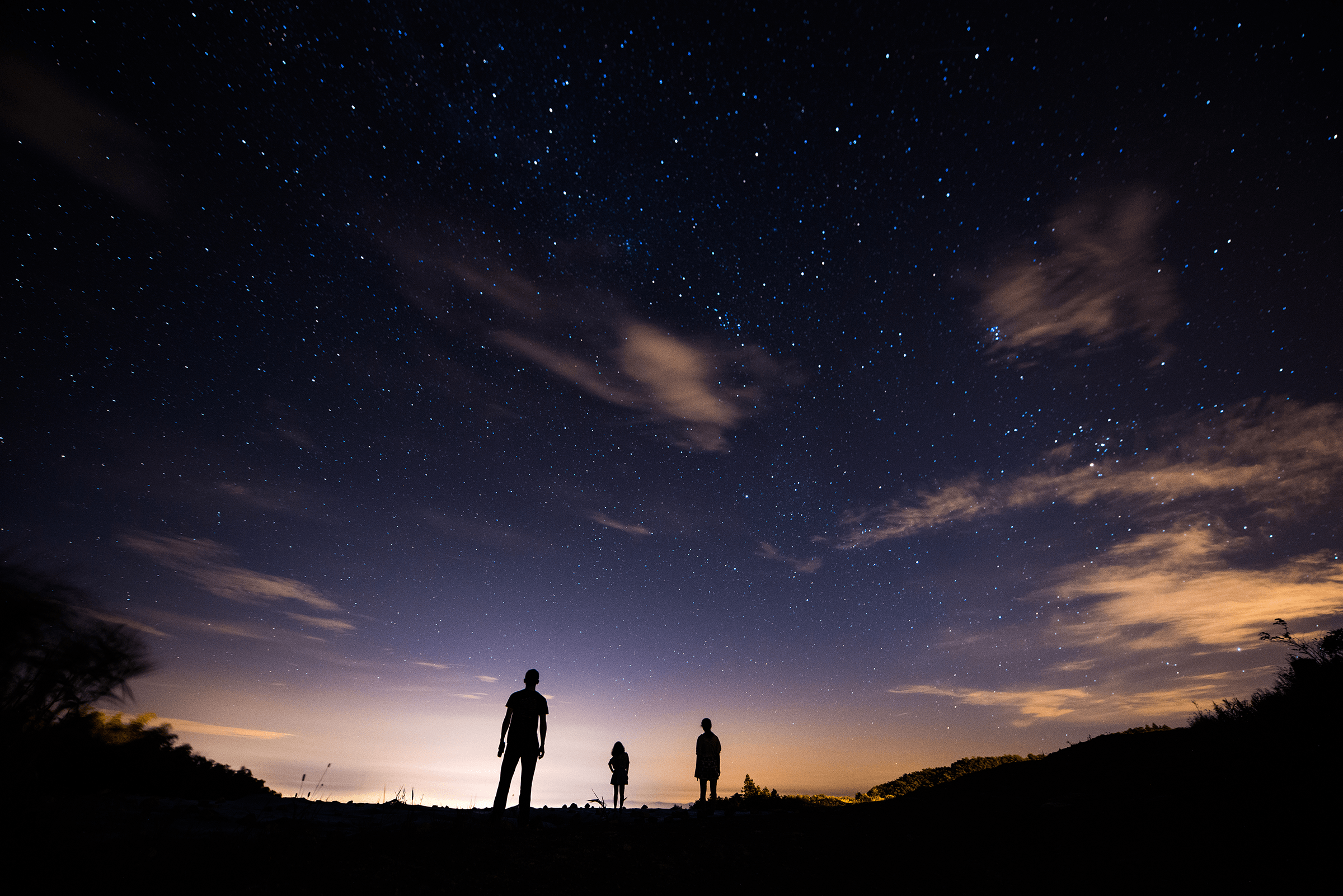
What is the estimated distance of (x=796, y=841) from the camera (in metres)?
6.09

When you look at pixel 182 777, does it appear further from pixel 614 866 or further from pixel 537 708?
pixel 614 866

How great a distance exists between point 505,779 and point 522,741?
0.53 m

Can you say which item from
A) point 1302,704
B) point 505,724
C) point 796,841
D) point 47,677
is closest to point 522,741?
point 505,724

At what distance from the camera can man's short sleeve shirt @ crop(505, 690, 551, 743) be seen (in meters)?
7.48

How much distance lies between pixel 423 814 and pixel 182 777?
18.0 feet

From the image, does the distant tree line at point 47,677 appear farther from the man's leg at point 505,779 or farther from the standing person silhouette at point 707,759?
the standing person silhouette at point 707,759

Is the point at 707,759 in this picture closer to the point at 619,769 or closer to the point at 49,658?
the point at 619,769

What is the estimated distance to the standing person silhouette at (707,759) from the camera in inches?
415

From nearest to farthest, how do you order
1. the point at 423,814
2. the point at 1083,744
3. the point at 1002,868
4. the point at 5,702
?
the point at 5,702
the point at 1002,868
the point at 423,814
the point at 1083,744

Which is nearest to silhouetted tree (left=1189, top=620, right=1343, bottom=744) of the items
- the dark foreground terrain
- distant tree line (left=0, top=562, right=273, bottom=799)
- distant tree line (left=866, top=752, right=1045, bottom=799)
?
the dark foreground terrain

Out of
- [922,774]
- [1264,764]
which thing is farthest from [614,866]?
[922,774]

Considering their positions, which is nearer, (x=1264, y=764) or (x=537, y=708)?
(x=1264, y=764)

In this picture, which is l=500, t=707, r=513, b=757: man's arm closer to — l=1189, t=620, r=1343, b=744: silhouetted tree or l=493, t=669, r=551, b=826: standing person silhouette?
l=493, t=669, r=551, b=826: standing person silhouette

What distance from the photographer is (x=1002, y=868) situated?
16.3 ft
